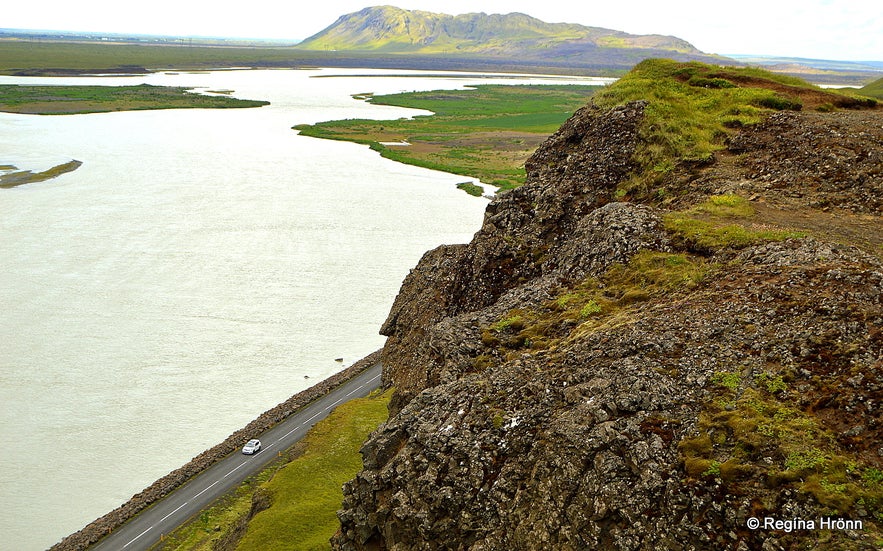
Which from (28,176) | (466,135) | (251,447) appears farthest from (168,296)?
(466,135)

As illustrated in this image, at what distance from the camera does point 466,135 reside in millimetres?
143875

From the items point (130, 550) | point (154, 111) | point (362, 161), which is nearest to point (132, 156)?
point (362, 161)

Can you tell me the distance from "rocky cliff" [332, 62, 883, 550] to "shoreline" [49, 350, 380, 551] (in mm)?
16570

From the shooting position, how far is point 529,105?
196 metres

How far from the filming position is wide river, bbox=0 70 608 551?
113 ft

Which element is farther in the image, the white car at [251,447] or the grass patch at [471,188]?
the grass patch at [471,188]

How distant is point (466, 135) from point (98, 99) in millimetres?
88492

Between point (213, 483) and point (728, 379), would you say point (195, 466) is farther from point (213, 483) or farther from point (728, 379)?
point (728, 379)

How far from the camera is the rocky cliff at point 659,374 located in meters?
11.4

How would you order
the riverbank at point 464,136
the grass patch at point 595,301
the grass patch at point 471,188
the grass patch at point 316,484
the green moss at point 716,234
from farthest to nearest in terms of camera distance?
the riverbank at point 464,136, the grass patch at point 471,188, the grass patch at point 316,484, the green moss at point 716,234, the grass patch at point 595,301

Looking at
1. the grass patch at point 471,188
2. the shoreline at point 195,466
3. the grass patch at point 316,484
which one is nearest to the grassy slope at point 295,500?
the grass patch at point 316,484

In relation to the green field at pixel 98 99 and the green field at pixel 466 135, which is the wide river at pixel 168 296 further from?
the green field at pixel 98 99

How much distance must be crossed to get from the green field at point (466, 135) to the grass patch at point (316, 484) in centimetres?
6378

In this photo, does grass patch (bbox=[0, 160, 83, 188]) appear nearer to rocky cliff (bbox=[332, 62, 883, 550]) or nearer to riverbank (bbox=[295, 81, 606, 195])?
riverbank (bbox=[295, 81, 606, 195])
